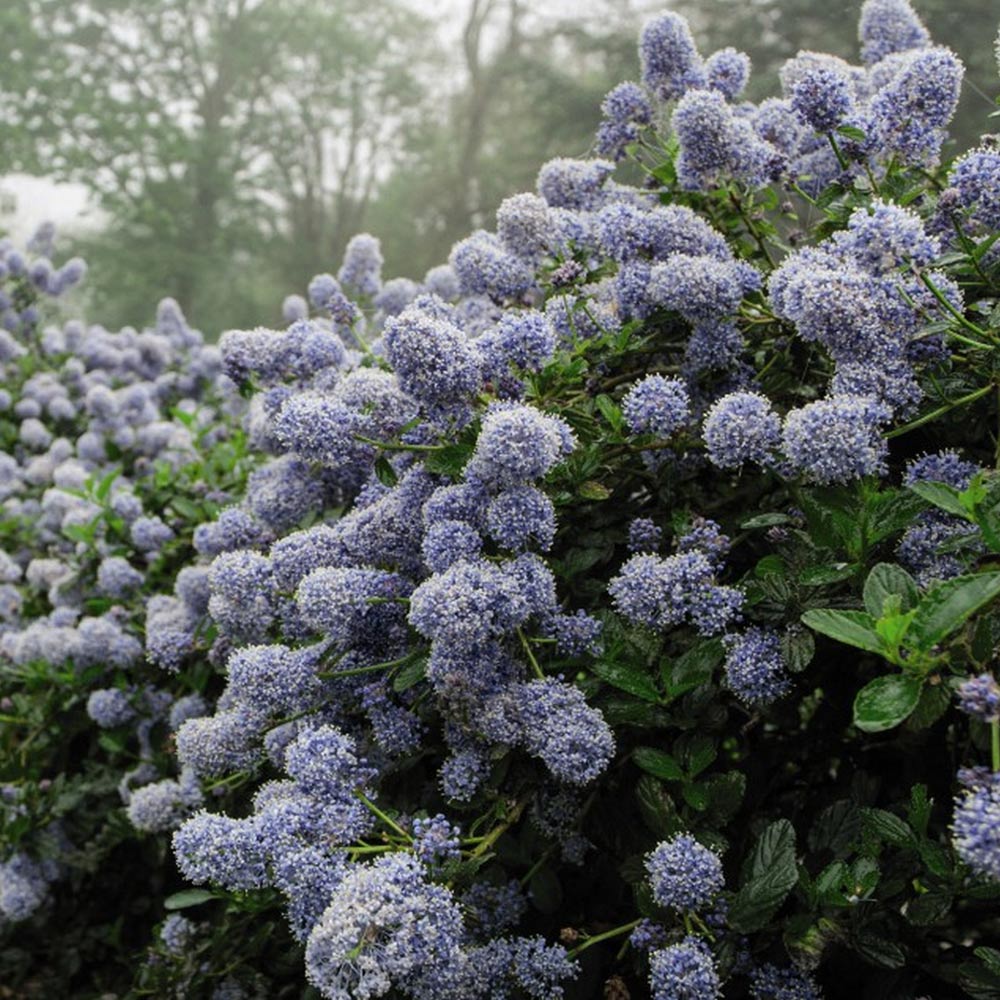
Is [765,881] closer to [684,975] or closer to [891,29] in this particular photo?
[684,975]

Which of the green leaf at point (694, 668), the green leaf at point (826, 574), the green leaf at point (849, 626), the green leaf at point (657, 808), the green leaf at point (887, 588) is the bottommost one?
the green leaf at point (657, 808)

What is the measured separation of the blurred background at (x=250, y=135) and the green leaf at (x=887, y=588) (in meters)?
20.5

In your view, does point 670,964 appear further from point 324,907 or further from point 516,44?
point 516,44

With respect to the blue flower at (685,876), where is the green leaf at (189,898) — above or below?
below

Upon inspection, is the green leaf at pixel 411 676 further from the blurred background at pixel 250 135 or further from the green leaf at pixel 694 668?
the blurred background at pixel 250 135

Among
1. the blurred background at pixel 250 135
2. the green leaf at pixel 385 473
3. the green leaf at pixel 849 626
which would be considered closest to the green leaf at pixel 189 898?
the green leaf at pixel 385 473

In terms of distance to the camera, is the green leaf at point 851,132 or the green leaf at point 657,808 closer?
the green leaf at point 657,808

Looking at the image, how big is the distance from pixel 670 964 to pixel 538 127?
19.2 metres

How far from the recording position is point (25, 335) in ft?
18.6

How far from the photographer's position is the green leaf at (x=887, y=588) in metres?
1.40

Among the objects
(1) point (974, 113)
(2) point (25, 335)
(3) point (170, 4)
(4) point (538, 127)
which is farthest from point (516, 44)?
(2) point (25, 335)

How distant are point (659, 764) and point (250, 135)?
28.3 meters

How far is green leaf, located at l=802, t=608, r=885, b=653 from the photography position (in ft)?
4.43

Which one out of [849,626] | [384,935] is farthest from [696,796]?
[384,935]
